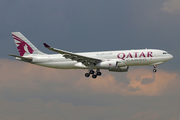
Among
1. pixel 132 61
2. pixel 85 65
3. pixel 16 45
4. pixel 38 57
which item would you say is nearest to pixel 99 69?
pixel 85 65

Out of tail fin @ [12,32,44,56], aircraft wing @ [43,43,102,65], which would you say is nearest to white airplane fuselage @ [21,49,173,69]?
aircraft wing @ [43,43,102,65]

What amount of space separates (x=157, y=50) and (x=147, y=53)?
229 cm

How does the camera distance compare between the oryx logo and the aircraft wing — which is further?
the oryx logo

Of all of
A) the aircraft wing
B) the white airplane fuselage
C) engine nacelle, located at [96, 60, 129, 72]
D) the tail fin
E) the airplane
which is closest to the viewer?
the aircraft wing

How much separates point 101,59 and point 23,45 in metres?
18.0

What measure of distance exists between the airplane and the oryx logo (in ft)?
9.41

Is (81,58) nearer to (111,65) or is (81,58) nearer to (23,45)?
(111,65)

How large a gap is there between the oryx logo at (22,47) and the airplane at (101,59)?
2867mm

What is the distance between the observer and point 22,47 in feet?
235

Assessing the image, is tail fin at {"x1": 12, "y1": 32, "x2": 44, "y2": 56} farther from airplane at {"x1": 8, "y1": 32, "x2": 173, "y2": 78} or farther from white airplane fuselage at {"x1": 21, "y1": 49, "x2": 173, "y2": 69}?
white airplane fuselage at {"x1": 21, "y1": 49, "x2": 173, "y2": 69}

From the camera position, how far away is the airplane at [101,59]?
6266 centimetres

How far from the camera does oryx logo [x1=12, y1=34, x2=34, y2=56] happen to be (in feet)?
234

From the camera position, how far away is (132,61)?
206 ft

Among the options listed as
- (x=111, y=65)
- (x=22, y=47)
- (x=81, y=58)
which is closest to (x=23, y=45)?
(x=22, y=47)
